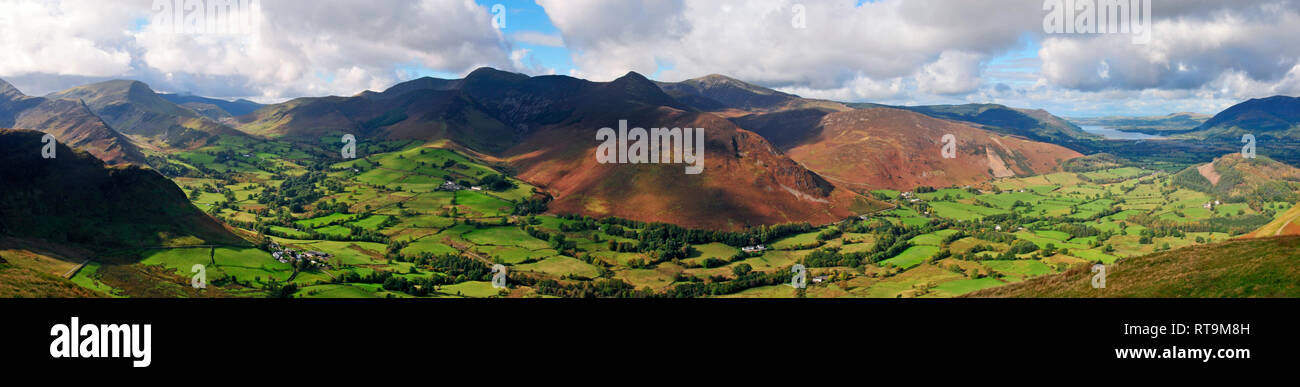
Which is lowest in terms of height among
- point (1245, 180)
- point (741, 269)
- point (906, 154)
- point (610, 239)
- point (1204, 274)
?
point (741, 269)

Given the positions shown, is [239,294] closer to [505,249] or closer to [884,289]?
[505,249]

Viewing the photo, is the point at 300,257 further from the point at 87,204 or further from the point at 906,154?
the point at 906,154

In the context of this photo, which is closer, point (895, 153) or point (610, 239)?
point (610, 239)

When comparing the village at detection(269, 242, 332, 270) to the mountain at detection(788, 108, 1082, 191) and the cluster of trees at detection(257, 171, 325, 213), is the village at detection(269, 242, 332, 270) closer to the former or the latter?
the cluster of trees at detection(257, 171, 325, 213)

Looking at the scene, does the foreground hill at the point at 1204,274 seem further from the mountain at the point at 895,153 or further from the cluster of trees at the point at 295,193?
the cluster of trees at the point at 295,193

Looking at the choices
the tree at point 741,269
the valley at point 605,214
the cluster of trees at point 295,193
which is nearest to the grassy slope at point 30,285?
the valley at point 605,214

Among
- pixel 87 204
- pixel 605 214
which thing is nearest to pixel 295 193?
pixel 87 204

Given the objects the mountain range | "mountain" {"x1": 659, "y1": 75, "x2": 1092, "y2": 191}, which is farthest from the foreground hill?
"mountain" {"x1": 659, "y1": 75, "x2": 1092, "y2": 191}
